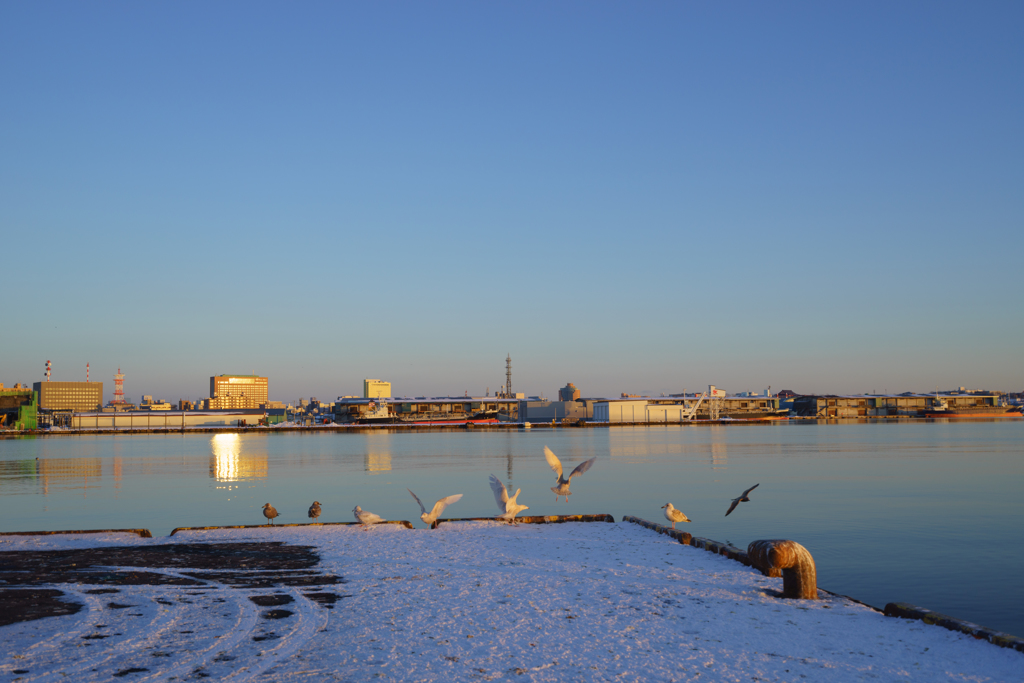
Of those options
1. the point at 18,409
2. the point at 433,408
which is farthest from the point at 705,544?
the point at 433,408

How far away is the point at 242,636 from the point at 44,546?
853 centimetres

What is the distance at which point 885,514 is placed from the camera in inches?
836

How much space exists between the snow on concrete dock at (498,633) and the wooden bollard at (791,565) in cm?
26

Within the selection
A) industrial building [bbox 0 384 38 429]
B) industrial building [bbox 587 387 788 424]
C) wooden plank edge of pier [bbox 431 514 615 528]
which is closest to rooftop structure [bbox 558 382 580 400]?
industrial building [bbox 587 387 788 424]

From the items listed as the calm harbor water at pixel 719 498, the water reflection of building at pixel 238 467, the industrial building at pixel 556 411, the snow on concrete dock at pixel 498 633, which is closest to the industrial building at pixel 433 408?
the industrial building at pixel 556 411

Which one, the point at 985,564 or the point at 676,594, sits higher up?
the point at 676,594

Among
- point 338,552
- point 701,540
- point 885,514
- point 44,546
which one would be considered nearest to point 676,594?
point 701,540

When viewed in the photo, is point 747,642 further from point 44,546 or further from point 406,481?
point 406,481

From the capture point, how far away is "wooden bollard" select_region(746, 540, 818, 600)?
30.7 feet

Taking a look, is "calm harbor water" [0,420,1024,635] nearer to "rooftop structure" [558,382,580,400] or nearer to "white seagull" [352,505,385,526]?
"white seagull" [352,505,385,526]

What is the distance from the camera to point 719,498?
2553 cm

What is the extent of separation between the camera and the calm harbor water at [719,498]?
45.8 ft

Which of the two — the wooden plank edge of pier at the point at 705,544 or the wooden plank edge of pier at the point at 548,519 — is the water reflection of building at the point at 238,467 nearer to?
the wooden plank edge of pier at the point at 548,519

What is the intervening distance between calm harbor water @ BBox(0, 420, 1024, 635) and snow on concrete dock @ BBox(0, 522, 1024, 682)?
12.3 feet
